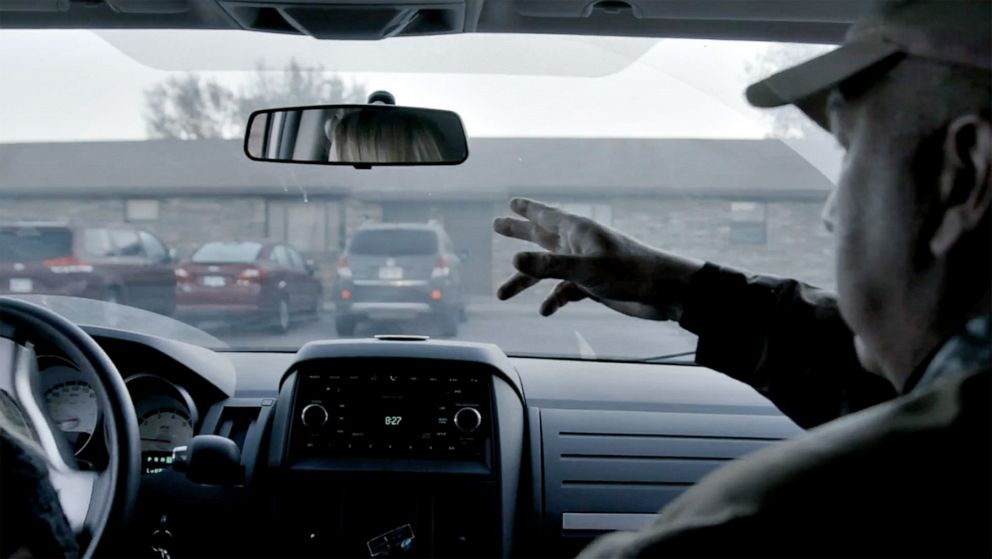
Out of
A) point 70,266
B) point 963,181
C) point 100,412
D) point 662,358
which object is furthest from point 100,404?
point 70,266

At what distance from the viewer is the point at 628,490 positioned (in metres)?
4.28

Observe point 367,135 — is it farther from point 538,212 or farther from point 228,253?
point 228,253

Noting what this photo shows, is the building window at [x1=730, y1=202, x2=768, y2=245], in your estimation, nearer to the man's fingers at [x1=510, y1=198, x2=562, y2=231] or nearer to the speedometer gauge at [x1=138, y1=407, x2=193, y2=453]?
the speedometer gauge at [x1=138, y1=407, x2=193, y2=453]

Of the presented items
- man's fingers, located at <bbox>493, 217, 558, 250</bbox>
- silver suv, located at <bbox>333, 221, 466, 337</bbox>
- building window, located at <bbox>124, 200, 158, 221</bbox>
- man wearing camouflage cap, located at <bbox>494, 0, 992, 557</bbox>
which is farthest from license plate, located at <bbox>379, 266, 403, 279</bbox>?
building window, located at <bbox>124, 200, 158, 221</bbox>

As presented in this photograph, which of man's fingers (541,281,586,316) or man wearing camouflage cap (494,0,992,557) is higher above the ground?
man wearing camouflage cap (494,0,992,557)

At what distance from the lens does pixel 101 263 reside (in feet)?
40.3

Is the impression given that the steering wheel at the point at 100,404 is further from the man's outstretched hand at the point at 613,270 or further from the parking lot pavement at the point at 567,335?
the parking lot pavement at the point at 567,335

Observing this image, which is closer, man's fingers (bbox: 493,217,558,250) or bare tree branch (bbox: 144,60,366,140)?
man's fingers (bbox: 493,217,558,250)

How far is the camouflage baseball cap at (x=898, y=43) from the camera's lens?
1.24 metres

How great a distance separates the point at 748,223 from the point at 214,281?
6.31 metres

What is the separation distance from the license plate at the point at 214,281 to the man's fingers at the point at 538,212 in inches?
367

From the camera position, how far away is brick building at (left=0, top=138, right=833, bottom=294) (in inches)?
386

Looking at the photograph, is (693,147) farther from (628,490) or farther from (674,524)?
(674,524)

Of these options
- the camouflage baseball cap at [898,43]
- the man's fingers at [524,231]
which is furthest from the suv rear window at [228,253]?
the camouflage baseball cap at [898,43]
